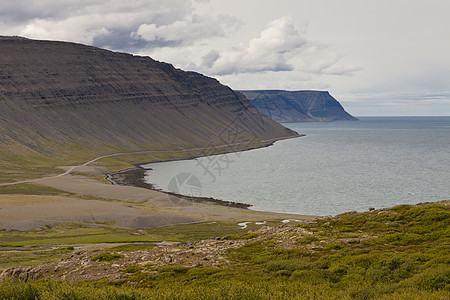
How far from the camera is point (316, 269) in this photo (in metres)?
25.3

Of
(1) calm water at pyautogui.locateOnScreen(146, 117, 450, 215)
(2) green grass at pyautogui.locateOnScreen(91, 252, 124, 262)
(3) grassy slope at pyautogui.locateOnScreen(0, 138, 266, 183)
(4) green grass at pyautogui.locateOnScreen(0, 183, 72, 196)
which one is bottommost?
(1) calm water at pyautogui.locateOnScreen(146, 117, 450, 215)

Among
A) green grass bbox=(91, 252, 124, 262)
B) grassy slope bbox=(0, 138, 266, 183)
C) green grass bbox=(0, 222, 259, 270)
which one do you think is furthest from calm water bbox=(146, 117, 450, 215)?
green grass bbox=(91, 252, 124, 262)

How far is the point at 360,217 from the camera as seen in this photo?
37.5m

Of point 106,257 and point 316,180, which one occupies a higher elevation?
point 106,257

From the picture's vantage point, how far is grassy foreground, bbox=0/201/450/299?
2069cm

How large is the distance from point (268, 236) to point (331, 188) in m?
78.9

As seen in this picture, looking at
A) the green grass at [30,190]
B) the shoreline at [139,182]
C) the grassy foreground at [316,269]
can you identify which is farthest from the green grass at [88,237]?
the green grass at [30,190]

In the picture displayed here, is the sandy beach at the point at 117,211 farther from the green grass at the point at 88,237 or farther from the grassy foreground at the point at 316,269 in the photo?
the grassy foreground at the point at 316,269

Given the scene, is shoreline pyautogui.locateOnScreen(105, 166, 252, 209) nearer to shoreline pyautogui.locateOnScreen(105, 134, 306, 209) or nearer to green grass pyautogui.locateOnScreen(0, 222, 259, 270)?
shoreline pyautogui.locateOnScreen(105, 134, 306, 209)

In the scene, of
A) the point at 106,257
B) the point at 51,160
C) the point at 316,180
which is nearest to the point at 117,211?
the point at 106,257

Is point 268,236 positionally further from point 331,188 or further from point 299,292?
point 331,188

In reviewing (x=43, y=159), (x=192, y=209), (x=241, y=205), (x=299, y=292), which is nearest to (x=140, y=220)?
(x=192, y=209)

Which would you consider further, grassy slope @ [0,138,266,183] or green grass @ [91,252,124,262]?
grassy slope @ [0,138,266,183]

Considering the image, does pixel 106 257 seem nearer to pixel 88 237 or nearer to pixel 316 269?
pixel 316 269
